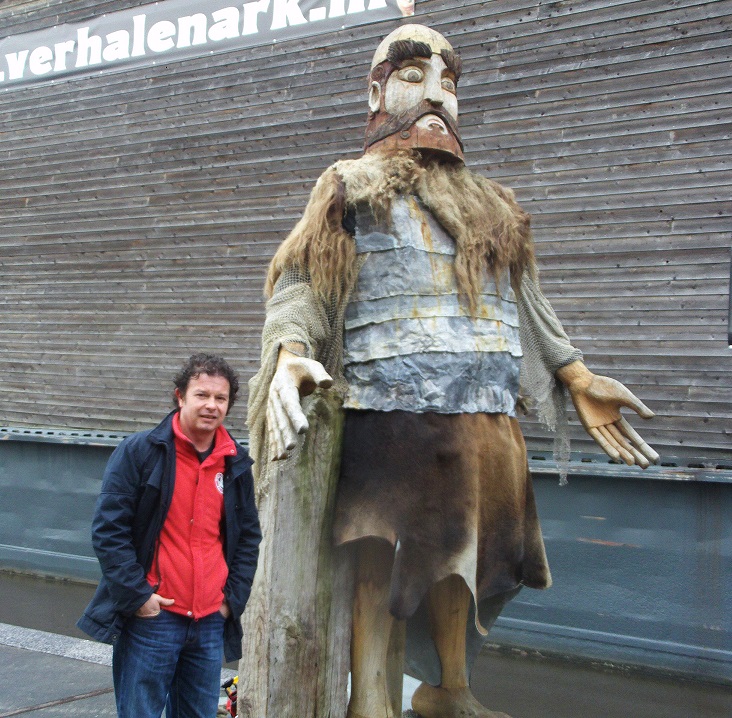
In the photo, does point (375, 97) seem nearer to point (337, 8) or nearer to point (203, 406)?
point (203, 406)

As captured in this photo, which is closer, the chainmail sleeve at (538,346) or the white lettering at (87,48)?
the chainmail sleeve at (538,346)

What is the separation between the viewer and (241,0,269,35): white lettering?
6488mm

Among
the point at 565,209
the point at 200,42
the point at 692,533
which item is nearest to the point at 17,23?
the point at 200,42

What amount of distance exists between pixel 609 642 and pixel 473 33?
3.71 m

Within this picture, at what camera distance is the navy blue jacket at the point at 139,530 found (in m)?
2.22

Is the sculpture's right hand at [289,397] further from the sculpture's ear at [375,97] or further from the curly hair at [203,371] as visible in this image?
the sculpture's ear at [375,97]

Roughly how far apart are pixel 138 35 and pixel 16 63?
1.35 m

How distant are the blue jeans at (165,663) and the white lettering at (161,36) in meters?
5.55

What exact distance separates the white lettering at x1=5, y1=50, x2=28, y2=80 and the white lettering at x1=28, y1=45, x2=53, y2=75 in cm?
8

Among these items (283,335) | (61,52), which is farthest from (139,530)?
(61,52)

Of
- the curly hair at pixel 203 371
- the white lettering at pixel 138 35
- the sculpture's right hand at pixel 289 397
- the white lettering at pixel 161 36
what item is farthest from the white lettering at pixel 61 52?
the sculpture's right hand at pixel 289 397

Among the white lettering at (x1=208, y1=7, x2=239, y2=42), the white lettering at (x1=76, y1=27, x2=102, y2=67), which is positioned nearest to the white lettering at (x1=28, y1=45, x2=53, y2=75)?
the white lettering at (x1=76, y1=27, x2=102, y2=67)

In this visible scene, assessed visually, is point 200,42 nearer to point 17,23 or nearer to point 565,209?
point 17,23

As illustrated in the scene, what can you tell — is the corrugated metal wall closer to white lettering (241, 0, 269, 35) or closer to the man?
white lettering (241, 0, 269, 35)
